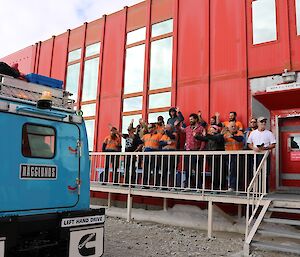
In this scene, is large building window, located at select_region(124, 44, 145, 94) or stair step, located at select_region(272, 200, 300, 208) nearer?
stair step, located at select_region(272, 200, 300, 208)

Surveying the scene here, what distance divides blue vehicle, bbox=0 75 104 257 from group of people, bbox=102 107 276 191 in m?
3.76

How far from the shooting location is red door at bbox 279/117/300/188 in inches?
316

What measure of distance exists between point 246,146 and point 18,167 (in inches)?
207

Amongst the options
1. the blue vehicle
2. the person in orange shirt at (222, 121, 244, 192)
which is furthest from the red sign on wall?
the blue vehicle

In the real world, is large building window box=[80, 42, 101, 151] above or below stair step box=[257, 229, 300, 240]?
above

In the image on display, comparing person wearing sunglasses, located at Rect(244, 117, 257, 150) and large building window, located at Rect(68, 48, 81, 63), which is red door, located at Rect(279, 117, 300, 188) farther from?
large building window, located at Rect(68, 48, 81, 63)

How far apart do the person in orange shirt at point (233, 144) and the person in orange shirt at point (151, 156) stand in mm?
1774

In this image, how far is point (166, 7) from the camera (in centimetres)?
1092

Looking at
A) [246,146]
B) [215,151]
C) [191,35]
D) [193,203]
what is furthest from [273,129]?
[191,35]

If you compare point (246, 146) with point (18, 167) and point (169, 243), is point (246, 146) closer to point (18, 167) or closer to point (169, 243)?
point (169, 243)

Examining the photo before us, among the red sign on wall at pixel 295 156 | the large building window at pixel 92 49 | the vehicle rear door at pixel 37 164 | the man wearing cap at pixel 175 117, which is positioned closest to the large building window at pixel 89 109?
the large building window at pixel 92 49

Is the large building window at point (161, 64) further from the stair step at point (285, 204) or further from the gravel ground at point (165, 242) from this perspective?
the stair step at point (285, 204)

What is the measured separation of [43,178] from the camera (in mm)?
4066

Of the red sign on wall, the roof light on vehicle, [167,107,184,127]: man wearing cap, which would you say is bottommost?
the red sign on wall
